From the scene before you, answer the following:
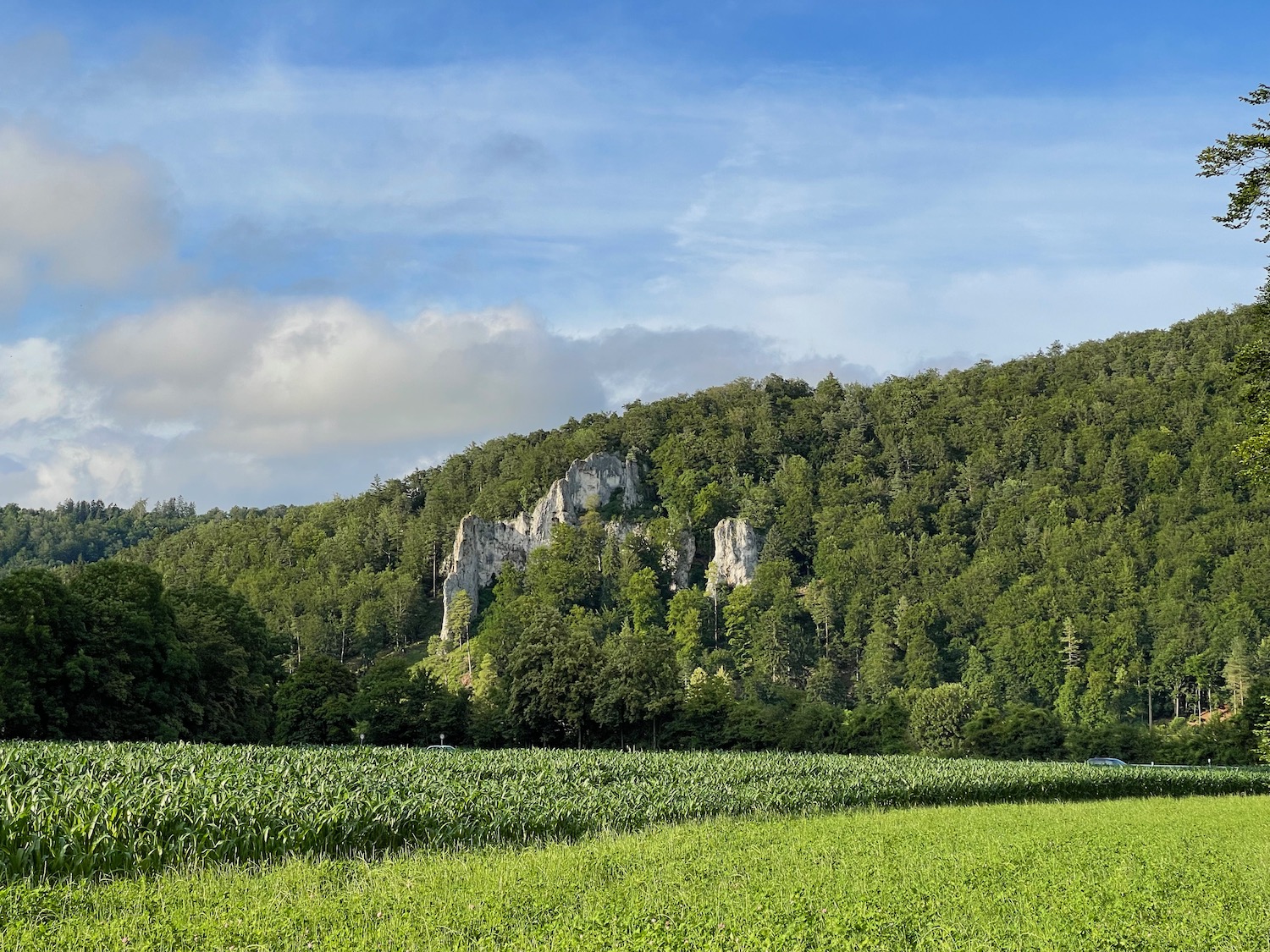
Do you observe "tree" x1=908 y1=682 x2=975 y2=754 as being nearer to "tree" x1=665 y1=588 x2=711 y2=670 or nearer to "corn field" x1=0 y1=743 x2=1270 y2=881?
"corn field" x1=0 y1=743 x2=1270 y2=881

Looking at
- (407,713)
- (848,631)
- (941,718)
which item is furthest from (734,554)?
(407,713)

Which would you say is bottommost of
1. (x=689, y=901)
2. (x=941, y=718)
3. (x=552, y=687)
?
(x=941, y=718)

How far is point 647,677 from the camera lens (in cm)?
7950

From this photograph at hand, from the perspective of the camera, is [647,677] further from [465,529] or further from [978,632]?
[465,529]

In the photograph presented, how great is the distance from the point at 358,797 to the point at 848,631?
156331 mm

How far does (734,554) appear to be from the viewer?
19612cm

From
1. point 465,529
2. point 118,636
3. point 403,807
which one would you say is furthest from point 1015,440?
point 403,807

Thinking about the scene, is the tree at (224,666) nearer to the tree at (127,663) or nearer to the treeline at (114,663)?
the treeline at (114,663)

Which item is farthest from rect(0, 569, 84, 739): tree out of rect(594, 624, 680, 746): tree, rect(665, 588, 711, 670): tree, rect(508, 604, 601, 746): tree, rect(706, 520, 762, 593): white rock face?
rect(706, 520, 762, 593): white rock face

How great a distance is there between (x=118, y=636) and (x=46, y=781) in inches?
1423

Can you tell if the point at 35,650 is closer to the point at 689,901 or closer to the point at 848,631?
A: the point at 689,901

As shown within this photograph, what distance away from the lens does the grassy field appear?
38.4 feet

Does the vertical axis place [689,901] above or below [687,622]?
above

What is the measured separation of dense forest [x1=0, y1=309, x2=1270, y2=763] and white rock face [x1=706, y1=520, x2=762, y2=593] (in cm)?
309
